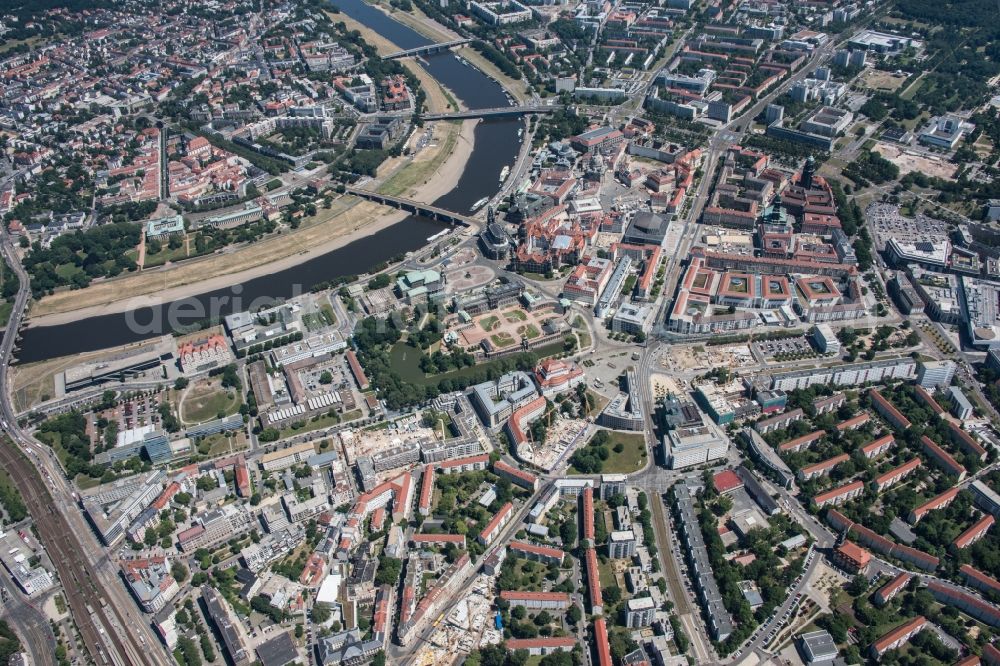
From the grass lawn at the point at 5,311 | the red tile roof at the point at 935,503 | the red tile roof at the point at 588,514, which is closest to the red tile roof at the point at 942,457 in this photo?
the red tile roof at the point at 935,503

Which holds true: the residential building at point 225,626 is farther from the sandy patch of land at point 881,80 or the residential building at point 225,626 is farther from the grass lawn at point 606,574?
the sandy patch of land at point 881,80

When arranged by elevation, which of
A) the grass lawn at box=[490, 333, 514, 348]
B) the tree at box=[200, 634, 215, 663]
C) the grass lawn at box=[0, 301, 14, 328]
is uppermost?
the grass lawn at box=[490, 333, 514, 348]

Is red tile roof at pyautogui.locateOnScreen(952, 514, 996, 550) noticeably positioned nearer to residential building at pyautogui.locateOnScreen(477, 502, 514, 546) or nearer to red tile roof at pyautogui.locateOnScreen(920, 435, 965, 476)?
red tile roof at pyautogui.locateOnScreen(920, 435, 965, 476)

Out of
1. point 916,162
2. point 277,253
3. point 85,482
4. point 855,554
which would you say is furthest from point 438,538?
point 916,162

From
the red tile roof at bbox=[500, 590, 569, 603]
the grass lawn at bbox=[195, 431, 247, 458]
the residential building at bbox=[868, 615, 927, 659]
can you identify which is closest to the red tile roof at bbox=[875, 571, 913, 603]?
the residential building at bbox=[868, 615, 927, 659]

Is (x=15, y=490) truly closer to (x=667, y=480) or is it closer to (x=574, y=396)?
(x=574, y=396)

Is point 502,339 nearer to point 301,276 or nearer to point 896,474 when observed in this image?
point 301,276
